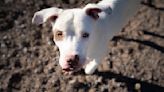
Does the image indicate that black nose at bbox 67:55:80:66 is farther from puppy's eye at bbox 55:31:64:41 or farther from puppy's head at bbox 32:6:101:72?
puppy's eye at bbox 55:31:64:41

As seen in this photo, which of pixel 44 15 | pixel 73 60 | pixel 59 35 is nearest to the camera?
pixel 73 60

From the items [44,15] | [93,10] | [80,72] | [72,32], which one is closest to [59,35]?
[72,32]

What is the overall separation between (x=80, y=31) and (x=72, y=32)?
0.06 m

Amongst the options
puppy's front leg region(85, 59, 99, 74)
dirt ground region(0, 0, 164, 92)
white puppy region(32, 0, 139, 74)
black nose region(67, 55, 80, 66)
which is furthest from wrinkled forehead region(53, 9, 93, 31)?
dirt ground region(0, 0, 164, 92)

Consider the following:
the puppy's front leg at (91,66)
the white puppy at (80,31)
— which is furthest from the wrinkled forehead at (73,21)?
the puppy's front leg at (91,66)

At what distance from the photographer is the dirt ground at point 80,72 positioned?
143 inches

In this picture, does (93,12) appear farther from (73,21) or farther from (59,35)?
(59,35)

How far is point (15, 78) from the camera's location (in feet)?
12.3

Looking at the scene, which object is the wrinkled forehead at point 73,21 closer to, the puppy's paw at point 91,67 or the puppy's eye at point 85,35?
the puppy's eye at point 85,35

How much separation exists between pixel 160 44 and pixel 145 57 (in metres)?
0.22

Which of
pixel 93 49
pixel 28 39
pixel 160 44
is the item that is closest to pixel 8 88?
pixel 28 39

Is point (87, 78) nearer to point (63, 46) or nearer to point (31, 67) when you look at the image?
point (31, 67)

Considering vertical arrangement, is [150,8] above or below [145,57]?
above

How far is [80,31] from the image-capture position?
286 centimetres
